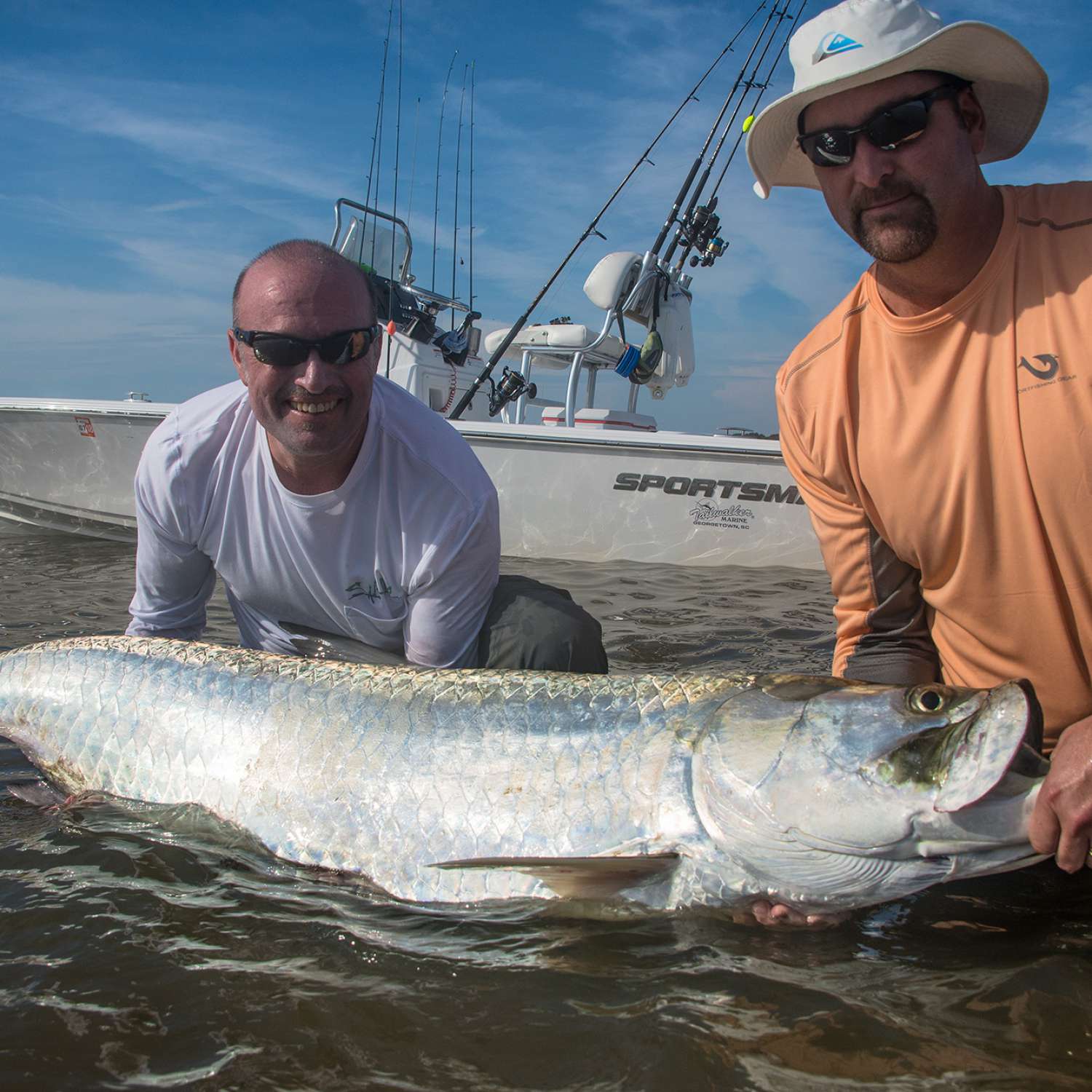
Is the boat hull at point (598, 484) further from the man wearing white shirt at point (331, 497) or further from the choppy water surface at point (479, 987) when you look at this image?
the choppy water surface at point (479, 987)

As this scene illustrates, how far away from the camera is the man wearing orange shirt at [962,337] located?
8.57 feet

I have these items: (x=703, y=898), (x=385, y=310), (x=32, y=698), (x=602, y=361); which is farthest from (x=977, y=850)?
(x=385, y=310)

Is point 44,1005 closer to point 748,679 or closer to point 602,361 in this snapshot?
point 748,679

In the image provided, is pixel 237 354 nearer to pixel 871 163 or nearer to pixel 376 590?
pixel 376 590

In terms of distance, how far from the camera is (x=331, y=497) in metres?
3.45

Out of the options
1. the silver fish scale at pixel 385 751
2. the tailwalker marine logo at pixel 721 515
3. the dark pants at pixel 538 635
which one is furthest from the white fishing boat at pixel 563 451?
the silver fish scale at pixel 385 751

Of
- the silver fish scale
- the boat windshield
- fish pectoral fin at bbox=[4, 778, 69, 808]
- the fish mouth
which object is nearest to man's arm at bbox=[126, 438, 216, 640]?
the silver fish scale

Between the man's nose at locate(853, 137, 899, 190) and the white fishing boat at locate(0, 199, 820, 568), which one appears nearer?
the man's nose at locate(853, 137, 899, 190)

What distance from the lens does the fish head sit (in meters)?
1.98

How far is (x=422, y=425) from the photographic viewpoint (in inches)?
143

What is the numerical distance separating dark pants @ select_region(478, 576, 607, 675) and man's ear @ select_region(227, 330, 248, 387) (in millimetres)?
1210

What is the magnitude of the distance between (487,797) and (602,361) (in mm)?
8825

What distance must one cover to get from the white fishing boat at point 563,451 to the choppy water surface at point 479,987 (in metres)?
6.21

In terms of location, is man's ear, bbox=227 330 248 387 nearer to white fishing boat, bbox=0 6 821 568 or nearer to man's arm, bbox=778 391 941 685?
man's arm, bbox=778 391 941 685
